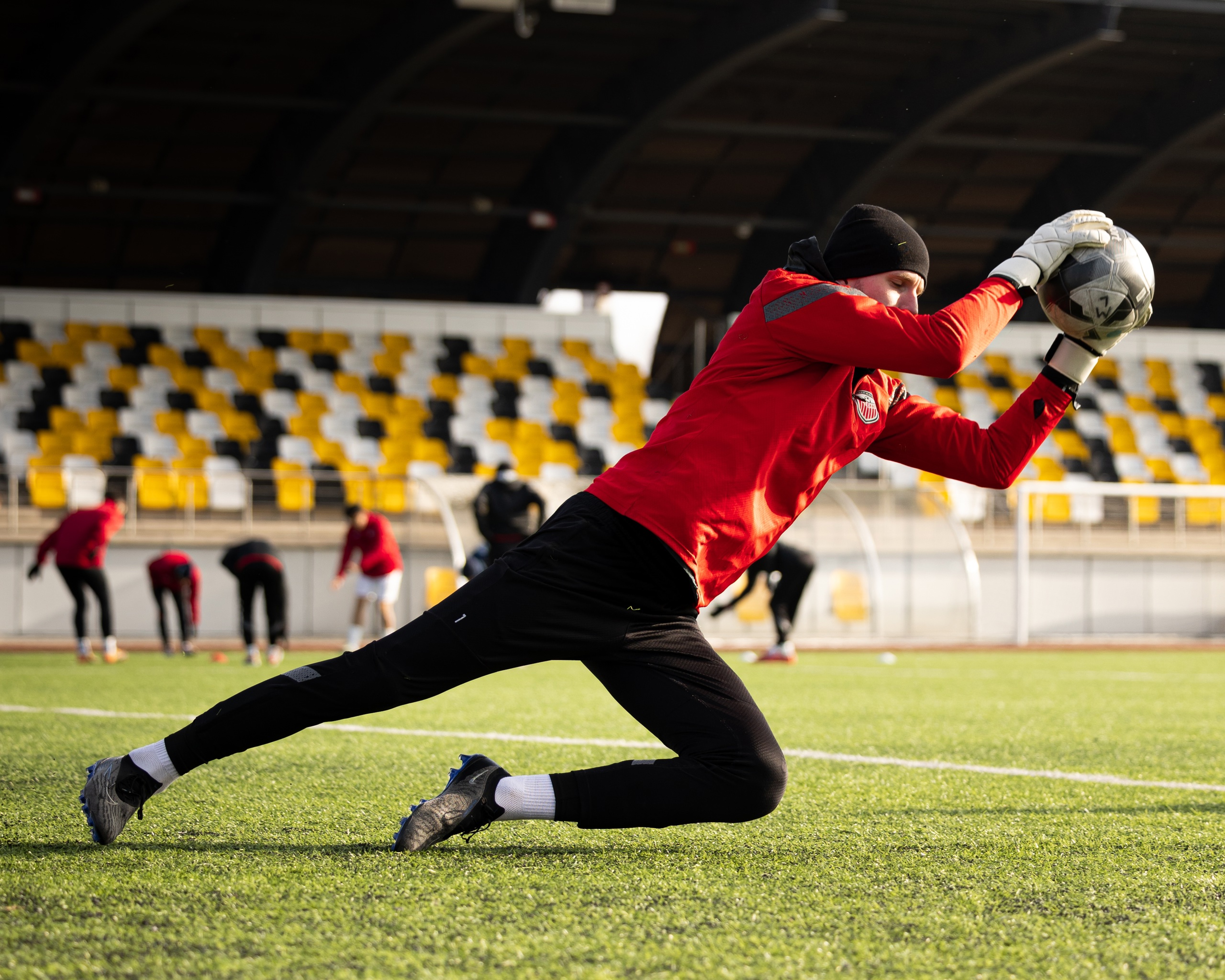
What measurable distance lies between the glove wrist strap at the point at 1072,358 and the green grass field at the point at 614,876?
3.99ft

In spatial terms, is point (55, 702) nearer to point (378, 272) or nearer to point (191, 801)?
point (191, 801)

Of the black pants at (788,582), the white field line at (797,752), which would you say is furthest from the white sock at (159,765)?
the black pants at (788,582)

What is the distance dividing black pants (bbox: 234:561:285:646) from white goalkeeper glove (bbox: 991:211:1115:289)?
11576 mm

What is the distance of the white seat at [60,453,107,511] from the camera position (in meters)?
17.7

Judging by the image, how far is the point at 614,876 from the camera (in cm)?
339

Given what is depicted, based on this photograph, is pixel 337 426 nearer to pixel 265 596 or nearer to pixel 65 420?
pixel 65 420

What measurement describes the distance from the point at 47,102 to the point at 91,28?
7.15ft

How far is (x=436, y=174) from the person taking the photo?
25438 mm

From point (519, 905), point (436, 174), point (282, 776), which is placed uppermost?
point (436, 174)

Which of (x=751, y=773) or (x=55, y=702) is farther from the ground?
(x=751, y=773)

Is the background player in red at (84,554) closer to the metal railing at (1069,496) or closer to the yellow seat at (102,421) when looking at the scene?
the yellow seat at (102,421)

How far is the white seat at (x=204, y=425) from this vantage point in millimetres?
21172

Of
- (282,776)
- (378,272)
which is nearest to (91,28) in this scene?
(378,272)

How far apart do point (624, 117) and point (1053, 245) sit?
20118mm
